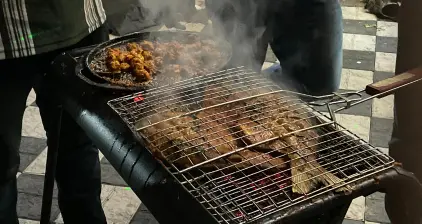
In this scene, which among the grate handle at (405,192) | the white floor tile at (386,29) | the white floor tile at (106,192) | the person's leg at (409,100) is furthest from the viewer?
the white floor tile at (386,29)

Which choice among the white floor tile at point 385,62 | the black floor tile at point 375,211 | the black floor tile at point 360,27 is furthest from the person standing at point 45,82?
the black floor tile at point 360,27

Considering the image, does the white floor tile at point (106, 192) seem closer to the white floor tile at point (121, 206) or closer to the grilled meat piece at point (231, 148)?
the white floor tile at point (121, 206)

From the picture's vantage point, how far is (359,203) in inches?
88.7

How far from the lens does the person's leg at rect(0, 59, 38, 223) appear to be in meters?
1.53

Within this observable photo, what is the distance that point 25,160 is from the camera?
249 cm

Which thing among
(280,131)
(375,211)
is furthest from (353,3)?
(280,131)

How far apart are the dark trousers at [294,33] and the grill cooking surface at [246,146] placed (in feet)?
2.34

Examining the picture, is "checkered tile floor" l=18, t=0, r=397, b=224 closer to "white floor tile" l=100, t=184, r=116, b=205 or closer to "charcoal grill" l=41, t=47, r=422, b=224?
"white floor tile" l=100, t=184, r=116, b=205

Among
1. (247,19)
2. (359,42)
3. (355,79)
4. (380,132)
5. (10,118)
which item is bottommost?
(380,132)

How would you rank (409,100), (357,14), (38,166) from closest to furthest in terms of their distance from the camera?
(409,100) → (38,166) → (357,14)

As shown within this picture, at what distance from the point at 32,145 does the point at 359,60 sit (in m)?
2.29

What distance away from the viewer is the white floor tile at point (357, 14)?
14.0ft

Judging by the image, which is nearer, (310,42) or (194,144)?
(194,144)

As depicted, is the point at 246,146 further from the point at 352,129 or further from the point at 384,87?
the point at 352,129
